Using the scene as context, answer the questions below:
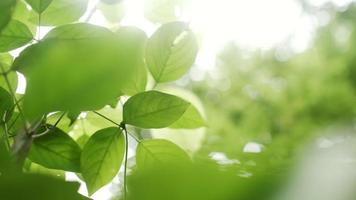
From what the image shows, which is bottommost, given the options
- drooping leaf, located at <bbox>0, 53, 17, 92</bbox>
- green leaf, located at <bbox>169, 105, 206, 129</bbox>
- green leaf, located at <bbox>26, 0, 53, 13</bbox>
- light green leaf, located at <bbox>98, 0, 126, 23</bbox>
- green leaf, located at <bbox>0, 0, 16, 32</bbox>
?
green leaf, located at <bbox>169, 105, 206, 129</bbox>

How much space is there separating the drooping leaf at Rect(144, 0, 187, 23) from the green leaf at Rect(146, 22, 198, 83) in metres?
0.10

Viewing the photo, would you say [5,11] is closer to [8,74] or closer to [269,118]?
[8,74]

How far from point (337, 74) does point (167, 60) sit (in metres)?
Answer: 5.31

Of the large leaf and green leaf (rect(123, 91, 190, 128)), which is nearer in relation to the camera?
the large leaf

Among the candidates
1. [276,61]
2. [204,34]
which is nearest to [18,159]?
[204,34]

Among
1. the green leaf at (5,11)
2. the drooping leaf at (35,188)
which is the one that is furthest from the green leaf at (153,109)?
the drooping leaf at (35,188)

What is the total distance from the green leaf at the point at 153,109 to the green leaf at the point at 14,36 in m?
0.11

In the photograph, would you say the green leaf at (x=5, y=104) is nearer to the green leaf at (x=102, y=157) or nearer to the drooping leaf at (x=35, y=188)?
the green leaf at (x=102, y=157)

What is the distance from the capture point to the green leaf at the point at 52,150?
1.47 ft

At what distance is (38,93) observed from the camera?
0.20 meters

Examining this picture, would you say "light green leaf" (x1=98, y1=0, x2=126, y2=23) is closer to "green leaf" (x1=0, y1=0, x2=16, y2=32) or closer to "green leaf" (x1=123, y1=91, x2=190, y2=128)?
"green leaf" (x1=123, y1=91, x2=190, y2=128)

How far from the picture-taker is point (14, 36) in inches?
18.2

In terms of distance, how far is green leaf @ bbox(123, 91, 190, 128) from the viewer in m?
0.45

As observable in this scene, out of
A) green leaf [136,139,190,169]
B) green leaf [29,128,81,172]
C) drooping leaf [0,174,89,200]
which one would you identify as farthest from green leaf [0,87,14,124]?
drooping leaf [0,174,89,200]
